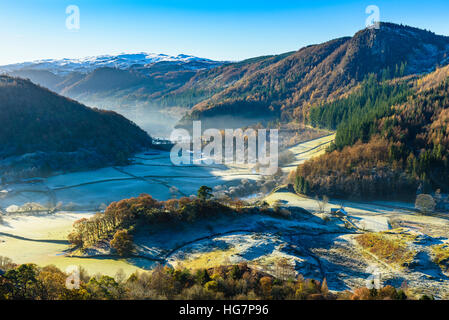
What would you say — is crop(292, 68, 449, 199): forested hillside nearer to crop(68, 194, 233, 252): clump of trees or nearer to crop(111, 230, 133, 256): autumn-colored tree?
crop(68, 194, 233, 252): clump of trees

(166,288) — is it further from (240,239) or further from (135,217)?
(135,217)

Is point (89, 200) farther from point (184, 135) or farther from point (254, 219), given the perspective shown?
point (184, 135)

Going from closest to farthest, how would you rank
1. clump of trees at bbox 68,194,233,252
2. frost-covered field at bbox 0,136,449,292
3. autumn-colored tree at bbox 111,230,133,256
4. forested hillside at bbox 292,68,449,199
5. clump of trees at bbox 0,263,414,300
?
clump of trees at bbox 0,263,414,300 < frost-covered field at bbox 0,136,449,292 < autumn-colored tree at bbox 111,230,133,256 < clump of trees at bbox 68,194,233,252 < forested hillside at bbox 292,68,449,199

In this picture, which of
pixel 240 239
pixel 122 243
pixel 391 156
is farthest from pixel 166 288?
pixel 391 156

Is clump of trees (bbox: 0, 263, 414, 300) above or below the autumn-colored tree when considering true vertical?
above

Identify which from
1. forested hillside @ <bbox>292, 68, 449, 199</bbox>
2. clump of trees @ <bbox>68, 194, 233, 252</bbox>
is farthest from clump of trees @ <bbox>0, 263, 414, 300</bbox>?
forested hillside @ <bbox>292, 68, 449, 199</bbox>

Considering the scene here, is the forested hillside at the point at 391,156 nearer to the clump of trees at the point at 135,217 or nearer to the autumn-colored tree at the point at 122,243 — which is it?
the clump of trees at the point at 135,217

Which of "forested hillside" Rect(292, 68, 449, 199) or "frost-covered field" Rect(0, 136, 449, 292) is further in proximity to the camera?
"forested hillside" Rect(292, 68, 449, 199)

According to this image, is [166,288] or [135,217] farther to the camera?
[135,217]

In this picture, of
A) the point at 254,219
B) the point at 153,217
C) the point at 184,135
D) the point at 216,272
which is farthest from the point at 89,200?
the point at 184,135
